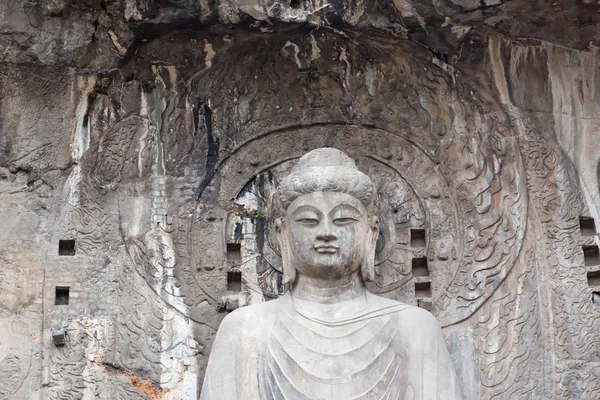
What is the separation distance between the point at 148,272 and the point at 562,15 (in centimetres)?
331

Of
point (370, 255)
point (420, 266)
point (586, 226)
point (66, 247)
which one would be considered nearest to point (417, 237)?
point (420, 266)

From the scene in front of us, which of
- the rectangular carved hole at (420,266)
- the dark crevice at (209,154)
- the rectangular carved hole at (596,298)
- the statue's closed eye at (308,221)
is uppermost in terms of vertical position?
the dark crevice at (209,154)

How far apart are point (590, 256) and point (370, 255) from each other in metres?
1.66

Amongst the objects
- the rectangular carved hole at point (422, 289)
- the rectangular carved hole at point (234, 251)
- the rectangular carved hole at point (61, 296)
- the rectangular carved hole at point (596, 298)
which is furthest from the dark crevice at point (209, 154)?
the rectangular carved hole at point (596, 298)

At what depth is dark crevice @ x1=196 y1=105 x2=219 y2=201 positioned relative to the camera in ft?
37.6

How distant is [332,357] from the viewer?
33.2 feet

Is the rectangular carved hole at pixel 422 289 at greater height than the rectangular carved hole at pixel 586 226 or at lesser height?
lesser

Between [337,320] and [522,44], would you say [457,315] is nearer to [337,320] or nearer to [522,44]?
[337,320]

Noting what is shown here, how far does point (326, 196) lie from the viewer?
34.0 ft

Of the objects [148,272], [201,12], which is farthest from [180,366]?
[201,12]

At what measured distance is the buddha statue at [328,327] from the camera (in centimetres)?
1009

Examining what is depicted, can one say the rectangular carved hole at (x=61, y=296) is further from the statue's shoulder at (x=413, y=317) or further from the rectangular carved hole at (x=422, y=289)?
the rectangular carved hole at (x=422, y=289)

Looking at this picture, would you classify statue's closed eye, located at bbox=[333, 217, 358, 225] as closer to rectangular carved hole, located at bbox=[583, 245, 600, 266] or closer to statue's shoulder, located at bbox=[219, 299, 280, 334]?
statue's shoulder, located at bbox=[219, 299, 280, 334]

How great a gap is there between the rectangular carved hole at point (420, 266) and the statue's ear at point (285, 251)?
119cm
